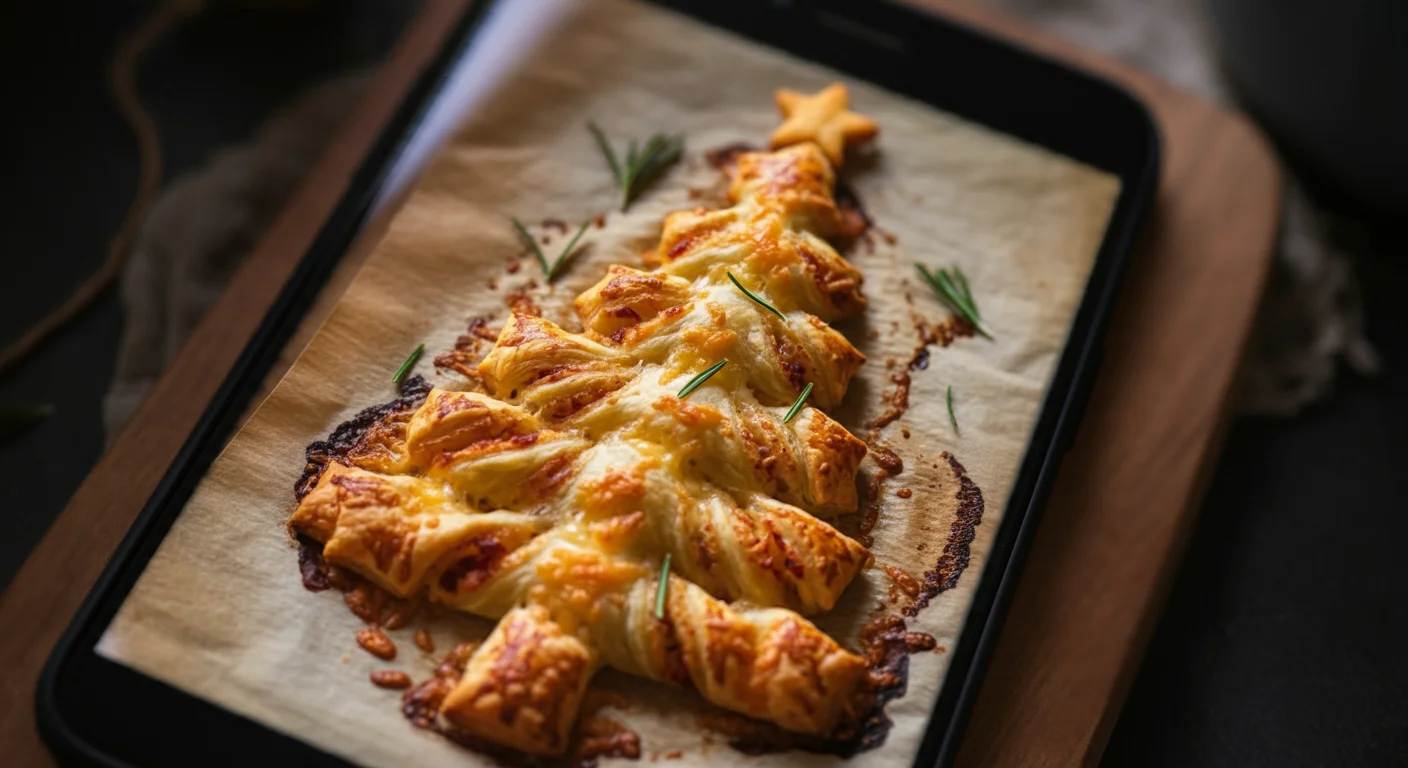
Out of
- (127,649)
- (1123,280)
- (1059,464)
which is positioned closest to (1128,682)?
(1059,464)

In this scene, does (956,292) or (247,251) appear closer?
(956,292)

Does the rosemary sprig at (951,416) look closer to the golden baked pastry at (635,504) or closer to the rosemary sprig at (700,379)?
the golden baked pastry at (635,504)

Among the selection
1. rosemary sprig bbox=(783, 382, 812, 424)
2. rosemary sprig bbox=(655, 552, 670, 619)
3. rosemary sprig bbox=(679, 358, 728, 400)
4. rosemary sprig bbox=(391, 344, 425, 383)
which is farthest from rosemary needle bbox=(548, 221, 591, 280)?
rosemary sprig bbox=(655, 552, 670, 619)

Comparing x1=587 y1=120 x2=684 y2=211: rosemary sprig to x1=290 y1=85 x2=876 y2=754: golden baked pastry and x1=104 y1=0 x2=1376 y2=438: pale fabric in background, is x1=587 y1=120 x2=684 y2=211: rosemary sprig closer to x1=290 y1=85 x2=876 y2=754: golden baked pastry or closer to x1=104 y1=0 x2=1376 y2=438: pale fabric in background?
x1=290 y1=85 x2=876 y2=754: golden baked pastry

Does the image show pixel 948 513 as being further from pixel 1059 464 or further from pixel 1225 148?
pixel 1225 148

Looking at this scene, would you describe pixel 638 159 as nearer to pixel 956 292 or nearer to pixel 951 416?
pixel 956 292

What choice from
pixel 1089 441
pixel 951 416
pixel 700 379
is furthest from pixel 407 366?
pixel 1089 441
